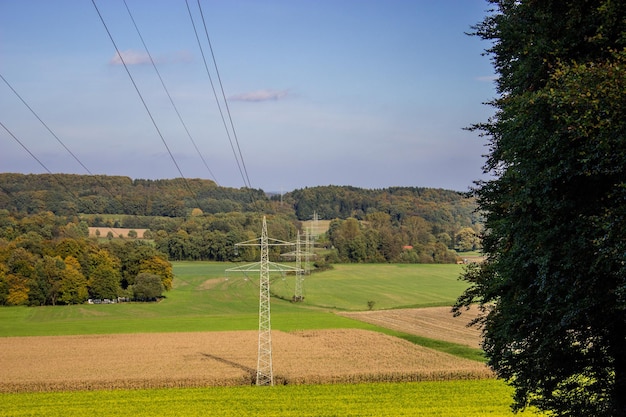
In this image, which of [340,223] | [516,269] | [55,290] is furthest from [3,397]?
[340,223]

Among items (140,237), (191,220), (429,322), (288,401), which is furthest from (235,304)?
(288,401)

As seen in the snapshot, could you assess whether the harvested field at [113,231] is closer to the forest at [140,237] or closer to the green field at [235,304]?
the forest at [140,237]

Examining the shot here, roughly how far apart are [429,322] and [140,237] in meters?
70.9

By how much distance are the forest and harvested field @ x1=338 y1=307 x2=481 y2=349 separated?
28.9 metres

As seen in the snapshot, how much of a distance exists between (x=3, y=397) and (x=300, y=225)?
423 ft

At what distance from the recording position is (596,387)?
1702cm

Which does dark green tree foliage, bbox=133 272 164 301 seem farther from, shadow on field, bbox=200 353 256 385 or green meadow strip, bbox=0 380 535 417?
green meadow strip, bbox=0 380 535 417

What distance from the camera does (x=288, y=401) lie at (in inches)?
1312

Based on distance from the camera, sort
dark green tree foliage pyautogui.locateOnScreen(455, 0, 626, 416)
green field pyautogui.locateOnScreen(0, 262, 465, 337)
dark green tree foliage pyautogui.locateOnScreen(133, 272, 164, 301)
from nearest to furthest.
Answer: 1. dark green tree foliage pyautogui.locateOnScreen(455, 0, 626, 416)
2. green field pyautogui.locateOnScreen(0, 262, 465, 337)
3. dark green tree foliage pyautogui.locateOnScreen(133, 272, 164, 301)

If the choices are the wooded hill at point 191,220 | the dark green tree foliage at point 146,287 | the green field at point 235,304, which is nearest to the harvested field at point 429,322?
the green field at point 235,304

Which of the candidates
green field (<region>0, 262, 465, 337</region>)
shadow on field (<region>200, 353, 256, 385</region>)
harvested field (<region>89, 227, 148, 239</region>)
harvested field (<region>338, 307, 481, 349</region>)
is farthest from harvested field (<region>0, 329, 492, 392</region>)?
harvested field (<region>89, 227, 148, 239</region>)

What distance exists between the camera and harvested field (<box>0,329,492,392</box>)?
3894 cm

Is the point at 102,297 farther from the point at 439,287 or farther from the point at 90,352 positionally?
the point at 439,287

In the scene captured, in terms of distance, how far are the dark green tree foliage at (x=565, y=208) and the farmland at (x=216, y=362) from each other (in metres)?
13.3
